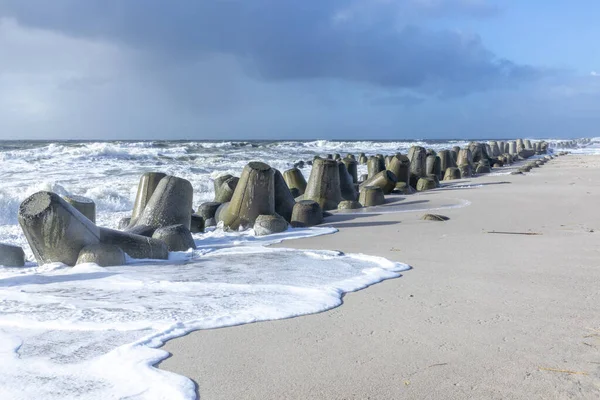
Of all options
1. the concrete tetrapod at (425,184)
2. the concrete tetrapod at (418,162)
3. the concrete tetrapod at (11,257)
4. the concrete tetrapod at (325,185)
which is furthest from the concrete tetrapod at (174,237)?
the concrete tetrapod at (418,162)

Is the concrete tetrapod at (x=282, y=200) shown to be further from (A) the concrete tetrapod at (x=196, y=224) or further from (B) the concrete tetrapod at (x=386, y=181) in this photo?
(B) the concrete tetrapod at (x=386, y=181)

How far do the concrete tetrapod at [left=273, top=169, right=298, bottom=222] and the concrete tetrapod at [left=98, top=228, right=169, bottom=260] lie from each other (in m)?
3.19

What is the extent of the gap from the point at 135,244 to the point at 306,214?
3148 millimetres

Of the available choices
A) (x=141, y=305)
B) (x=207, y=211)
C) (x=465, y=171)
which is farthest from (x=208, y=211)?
(x=465, y=171)

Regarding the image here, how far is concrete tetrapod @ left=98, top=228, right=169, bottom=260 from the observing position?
5662mm

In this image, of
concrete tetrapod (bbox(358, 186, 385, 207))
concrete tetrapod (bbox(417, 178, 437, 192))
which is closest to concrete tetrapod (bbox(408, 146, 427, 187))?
concrete tetrapod (bbox(417, 178, 437, 192))

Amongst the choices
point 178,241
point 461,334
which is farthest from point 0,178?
point 461,334

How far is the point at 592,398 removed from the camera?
88.2 inches

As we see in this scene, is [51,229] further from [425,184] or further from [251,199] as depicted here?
[425,184]

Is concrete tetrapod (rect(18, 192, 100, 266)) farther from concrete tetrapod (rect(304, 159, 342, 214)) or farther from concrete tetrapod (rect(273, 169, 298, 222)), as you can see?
concrete tetrapod (rect(304, 159, 342, 214))

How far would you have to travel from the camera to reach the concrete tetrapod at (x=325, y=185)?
34.1ft

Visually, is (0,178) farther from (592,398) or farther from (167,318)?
(592,398)

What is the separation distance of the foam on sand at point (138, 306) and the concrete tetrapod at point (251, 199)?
202 centimetres

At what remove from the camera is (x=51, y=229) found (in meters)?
5.36
